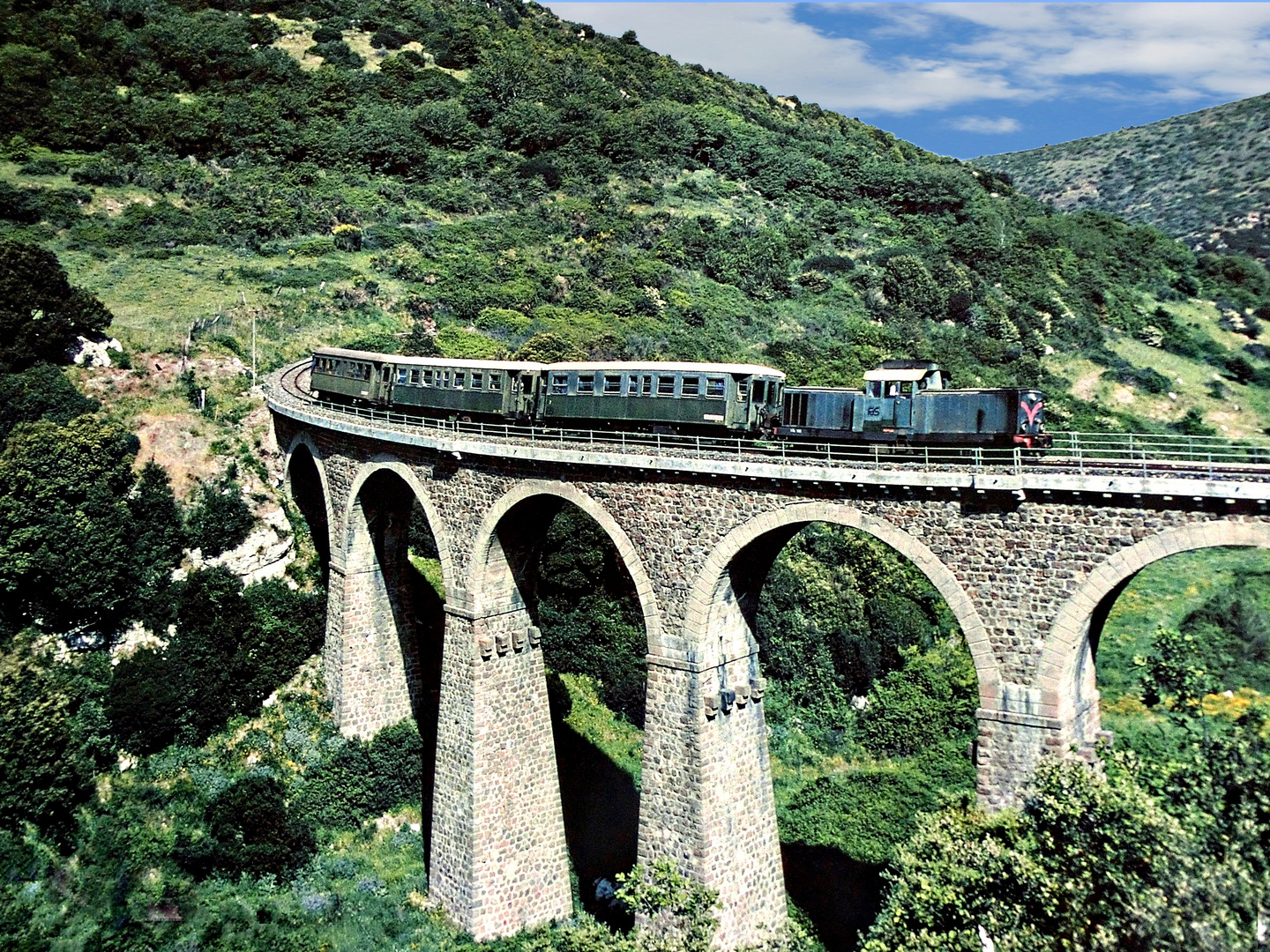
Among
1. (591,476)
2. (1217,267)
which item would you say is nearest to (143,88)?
(591,476)

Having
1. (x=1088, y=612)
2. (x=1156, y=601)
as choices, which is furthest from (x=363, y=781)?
(x=1156, y=601)

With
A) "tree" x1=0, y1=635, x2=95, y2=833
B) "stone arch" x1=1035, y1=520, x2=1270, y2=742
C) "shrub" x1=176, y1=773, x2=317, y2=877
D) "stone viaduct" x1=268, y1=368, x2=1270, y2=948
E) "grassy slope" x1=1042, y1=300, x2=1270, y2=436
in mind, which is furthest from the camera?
"grassy slope" x1=1042, y1=300, x2=1270, y2=436

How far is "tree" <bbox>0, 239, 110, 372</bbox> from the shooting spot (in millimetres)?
43781

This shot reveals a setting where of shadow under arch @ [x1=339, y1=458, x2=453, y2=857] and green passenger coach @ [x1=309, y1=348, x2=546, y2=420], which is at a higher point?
green passenger coach @ [x1=309, y1=348, x2=546, y2=420]

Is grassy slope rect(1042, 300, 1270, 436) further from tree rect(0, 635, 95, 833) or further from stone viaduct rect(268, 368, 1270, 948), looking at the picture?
tree rect(0, 635, 95, 833)

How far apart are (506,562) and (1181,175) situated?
377ft

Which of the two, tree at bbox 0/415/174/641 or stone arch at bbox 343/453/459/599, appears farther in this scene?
tree at bbox 0/415/174/641

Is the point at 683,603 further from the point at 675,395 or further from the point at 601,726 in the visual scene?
the point at 601,726

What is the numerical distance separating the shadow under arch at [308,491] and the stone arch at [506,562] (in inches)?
631

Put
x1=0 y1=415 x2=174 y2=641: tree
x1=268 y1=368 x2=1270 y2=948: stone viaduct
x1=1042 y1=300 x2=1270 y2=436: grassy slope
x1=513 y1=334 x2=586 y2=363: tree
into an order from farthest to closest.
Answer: x1=1042 y1=300 x2=1270 y2=436: grassy slope
x1=513 y1=334 x2=586 y2=363: tree
x1=0 y1=415 x2=174 y2=641: tree
x1=268 y1=368 x2=1270 y2=948: stone viaduct

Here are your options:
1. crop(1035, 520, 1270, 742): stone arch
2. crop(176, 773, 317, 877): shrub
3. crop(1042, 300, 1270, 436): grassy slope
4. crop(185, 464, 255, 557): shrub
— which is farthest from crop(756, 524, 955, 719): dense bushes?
crop(1042, 300, 1270, 436): grassy slope

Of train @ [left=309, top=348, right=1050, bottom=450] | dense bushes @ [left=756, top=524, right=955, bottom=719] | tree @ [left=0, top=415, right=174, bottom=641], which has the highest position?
train @ [left=309, top=348, right=1050, bottom=450]

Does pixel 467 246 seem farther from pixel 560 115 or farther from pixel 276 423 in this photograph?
pixel 276 423

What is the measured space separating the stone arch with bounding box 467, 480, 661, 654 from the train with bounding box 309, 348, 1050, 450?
11.3 feet
